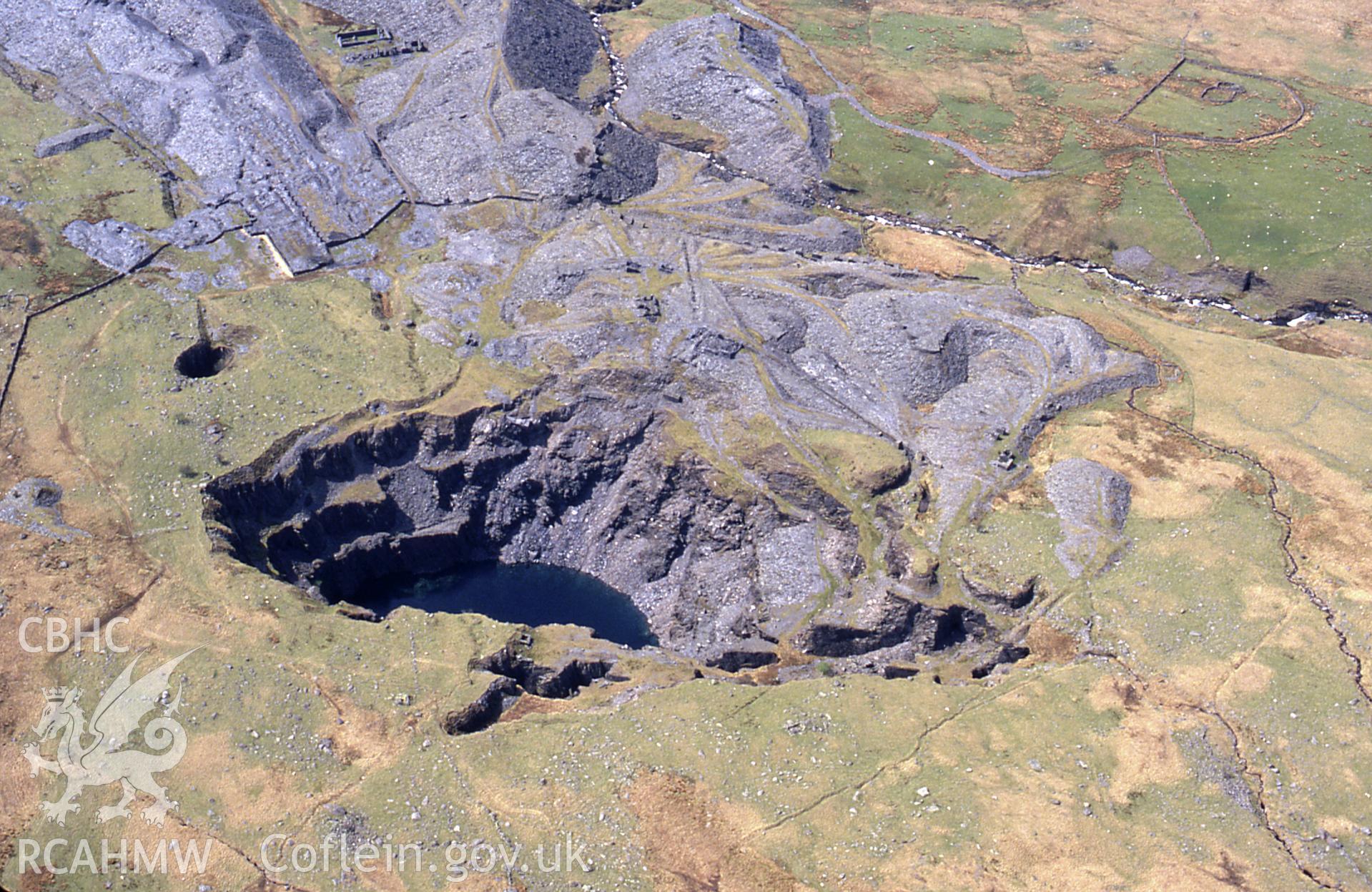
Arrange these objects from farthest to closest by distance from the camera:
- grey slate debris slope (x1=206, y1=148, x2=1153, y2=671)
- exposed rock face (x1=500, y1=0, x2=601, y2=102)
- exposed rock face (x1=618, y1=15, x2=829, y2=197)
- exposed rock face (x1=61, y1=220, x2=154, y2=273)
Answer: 1. exposed rock face (x1=500, y1=0, x2=601, y2=102)
2. exposed rock face (x1=618, y1=15, x2=829, y2=197)
3. exposed rock face (x1=61, y1=220, x2=154, y2=273)
4. grey slate debris slope (x1=206, y1=148, x2=1153, y2=671)

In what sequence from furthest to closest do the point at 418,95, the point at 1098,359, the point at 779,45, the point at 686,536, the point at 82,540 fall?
the point at 779,45
the point at 418,95
the point at 1098,359
the point at 686,536
the point at 82,540

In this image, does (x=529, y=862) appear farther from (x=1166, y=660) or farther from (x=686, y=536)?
(x=1166, y=660)

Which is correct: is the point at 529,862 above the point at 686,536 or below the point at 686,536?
above

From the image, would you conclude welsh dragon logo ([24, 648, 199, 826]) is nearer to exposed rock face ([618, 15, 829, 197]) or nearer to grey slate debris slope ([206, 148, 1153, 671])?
grey slate debris slope ([206, 148, 1153, 671])

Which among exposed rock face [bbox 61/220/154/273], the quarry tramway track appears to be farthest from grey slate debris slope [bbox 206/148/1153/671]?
exposed rock face [bbox 61/220/154/273]

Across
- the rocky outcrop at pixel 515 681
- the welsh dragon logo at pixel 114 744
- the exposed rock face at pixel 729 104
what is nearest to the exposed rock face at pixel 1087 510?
the rocky outcrop at pixel 515 681

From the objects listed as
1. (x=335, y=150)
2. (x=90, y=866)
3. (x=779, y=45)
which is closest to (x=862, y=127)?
(x=779, y=45)
